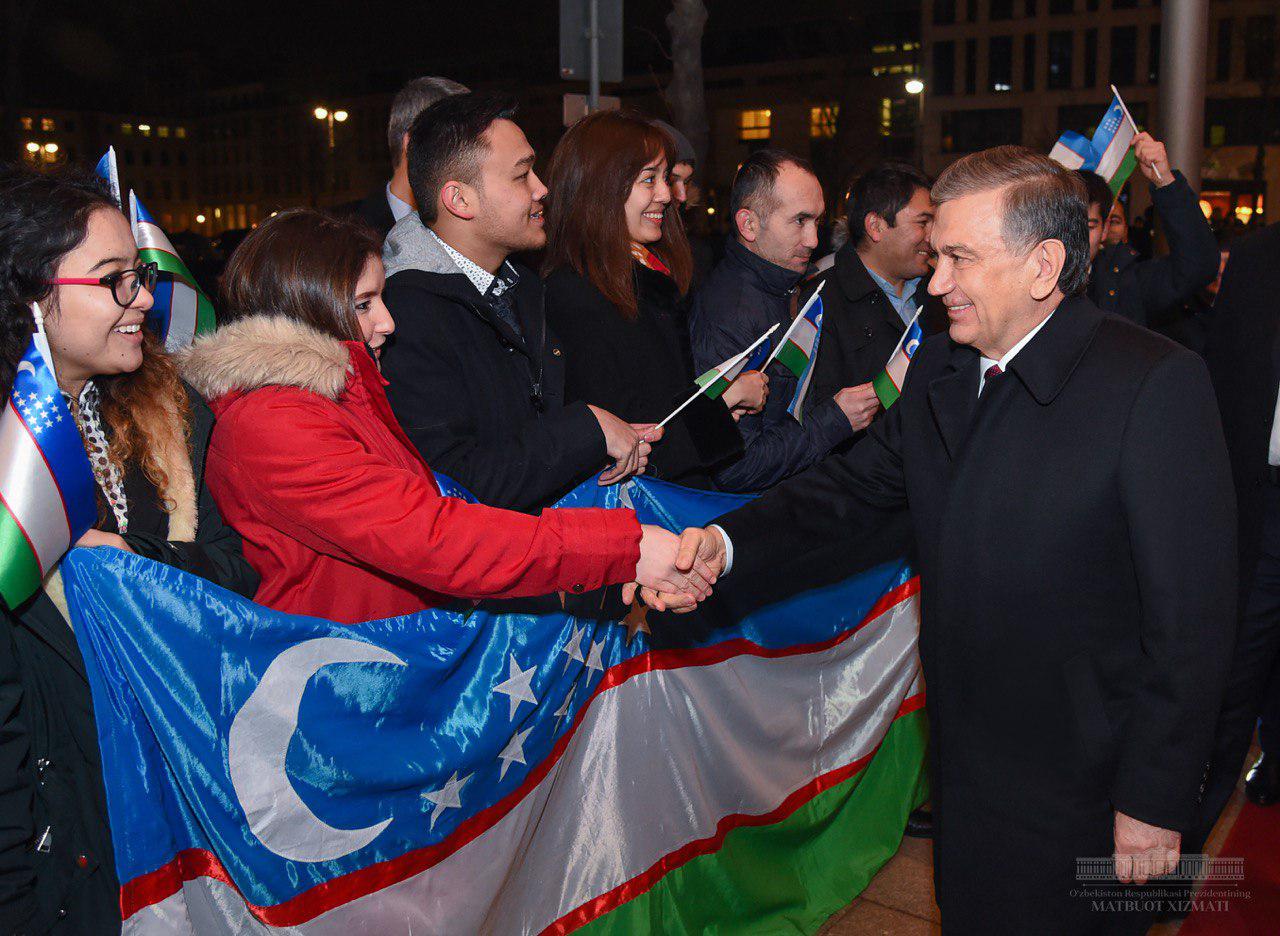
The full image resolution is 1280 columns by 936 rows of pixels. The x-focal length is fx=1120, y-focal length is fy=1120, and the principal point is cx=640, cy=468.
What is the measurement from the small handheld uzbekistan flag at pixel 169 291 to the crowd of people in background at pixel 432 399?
67cm

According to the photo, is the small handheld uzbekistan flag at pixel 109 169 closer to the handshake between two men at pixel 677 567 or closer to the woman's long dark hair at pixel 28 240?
the woman's long dark hair at pixel 28 240

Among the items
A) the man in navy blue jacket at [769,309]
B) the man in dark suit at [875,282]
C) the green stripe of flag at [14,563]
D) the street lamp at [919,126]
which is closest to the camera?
the green stripe of flag at [14,563]

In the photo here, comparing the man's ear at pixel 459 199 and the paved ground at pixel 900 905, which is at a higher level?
the man's ear at pixel 459 199

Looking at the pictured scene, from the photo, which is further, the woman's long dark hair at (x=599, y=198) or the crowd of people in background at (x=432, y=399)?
the woman's long dark hair at (x=599, y=198)

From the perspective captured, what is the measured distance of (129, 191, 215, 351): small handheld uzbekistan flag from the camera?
11.4 feet

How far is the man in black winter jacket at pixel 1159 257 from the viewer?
498cm

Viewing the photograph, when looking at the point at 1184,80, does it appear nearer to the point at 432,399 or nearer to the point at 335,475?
the point at 432,399

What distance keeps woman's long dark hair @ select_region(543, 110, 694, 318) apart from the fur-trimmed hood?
1.24 metres

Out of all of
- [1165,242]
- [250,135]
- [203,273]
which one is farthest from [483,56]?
[1165,242]

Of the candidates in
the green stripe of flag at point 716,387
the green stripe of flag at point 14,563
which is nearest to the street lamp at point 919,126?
the green stripe of flag at point 716,387

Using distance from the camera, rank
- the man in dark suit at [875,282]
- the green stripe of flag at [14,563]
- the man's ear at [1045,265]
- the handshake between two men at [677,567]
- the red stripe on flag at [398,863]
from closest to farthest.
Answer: the green stripe of flag at [14,563]
the red stripe on flag at [398,863]
the man's ear at [1045,265]
the handshake between two men at [677,567]
the man in dark suit at [875,282]

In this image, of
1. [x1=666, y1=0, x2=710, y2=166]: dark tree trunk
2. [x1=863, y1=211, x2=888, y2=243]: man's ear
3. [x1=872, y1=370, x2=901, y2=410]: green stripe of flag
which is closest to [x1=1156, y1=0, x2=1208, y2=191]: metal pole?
[x1=863, y1=211, x2=888, y2=243]: man's ear

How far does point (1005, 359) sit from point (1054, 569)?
0.54m

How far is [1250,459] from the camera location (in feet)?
13.0
